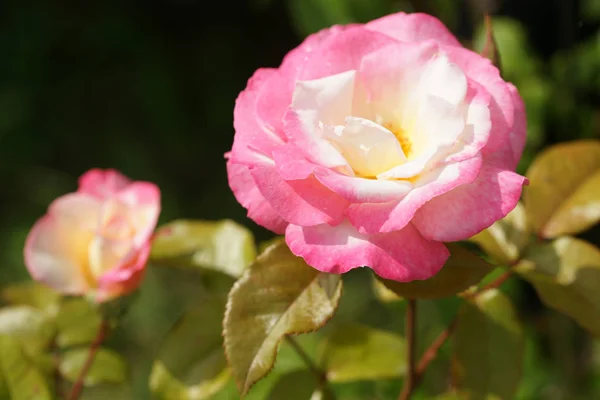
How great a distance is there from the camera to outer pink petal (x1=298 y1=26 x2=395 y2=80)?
0.38 m

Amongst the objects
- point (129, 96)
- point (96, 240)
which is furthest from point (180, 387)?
point (129, 96)

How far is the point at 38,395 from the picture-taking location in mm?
458

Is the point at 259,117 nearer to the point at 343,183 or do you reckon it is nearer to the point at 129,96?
the point at 343,183

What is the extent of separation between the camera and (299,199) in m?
0.34

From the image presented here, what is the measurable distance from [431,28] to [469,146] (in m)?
0.09

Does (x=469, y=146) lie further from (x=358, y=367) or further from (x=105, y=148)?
(x=105, y=148)

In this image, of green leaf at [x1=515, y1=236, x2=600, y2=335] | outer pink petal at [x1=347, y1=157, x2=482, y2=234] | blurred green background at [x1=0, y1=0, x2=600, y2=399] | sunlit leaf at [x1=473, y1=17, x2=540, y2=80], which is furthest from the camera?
blurred green background at [x1=0, y1=0, x2=600, y2=399]

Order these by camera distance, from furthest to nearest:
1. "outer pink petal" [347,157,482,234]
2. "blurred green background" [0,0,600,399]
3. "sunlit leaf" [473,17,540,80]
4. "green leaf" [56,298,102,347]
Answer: "blurred green background" [0,0,600,399], "sunlit leaf" [473,17,540,80], "green leaf" [56,298,102,347], "outer pink petal" [347,157,482,234]

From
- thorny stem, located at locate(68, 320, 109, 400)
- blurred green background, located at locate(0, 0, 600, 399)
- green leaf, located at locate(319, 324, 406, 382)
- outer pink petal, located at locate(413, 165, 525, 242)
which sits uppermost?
outer pink petal, located at locate(413, 165, 525, 242)

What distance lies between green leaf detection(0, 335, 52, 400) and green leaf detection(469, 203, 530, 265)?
319 millimetres

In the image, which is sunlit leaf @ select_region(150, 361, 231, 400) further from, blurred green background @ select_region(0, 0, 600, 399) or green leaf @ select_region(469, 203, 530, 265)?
blurred green background @ select_region(0, 0, 600, 399)

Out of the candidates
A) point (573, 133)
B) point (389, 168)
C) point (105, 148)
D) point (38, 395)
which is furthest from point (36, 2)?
point (389, 168)

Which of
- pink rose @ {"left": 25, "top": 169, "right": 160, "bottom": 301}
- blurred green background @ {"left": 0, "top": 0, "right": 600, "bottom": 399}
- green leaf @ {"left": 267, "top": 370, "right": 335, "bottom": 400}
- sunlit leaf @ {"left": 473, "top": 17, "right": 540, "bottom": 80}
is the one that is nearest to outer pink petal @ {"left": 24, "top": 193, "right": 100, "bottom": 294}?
pink rose @ {"left": 25, "top": 169, "right": 160, "bottom": 301}

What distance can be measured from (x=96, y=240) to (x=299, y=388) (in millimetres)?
183
